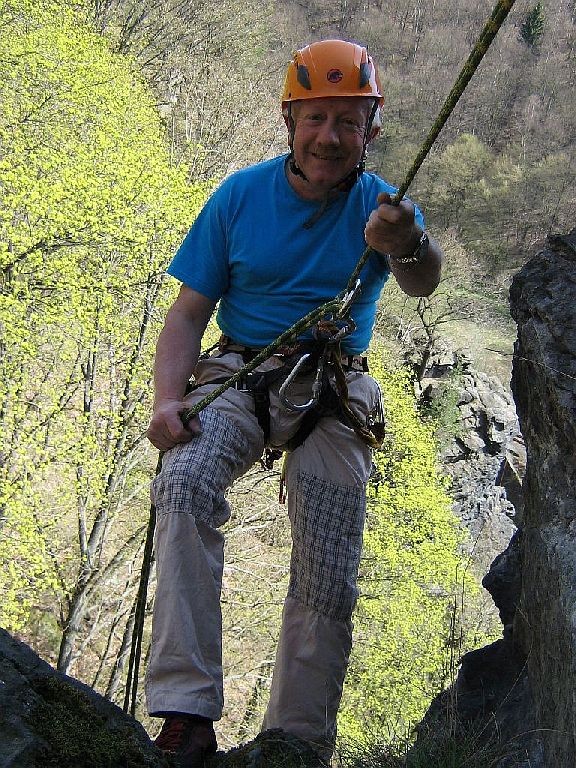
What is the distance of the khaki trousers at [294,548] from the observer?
2.40 metres

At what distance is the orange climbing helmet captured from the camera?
2881 mm

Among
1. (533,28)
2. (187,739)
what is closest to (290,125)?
(187,739)

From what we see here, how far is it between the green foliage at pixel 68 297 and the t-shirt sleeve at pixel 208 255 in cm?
940

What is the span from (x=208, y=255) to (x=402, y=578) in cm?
1540

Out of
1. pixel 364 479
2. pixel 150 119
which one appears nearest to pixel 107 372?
pixel 150 119

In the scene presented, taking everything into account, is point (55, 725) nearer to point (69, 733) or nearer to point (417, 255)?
point (69, 733)

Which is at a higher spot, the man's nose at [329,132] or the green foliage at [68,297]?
the green foliage at [68,297]

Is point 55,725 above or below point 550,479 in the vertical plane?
below

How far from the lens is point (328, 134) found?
2.87 meters

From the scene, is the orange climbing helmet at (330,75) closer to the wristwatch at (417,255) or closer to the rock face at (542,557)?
the wristwatch at (417,255)

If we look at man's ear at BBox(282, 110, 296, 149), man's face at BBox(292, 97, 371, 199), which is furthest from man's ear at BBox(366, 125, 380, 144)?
man's ear at BBox(282, 110, 296, 149)

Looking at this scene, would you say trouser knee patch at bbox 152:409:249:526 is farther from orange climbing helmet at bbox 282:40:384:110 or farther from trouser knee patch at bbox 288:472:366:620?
orange climbing helmet at bbox 282:40:384:110

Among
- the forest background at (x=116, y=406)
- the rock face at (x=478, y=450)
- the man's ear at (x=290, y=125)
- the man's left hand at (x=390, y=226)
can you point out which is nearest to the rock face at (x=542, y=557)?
the man's left hand at (x=390, y=226)

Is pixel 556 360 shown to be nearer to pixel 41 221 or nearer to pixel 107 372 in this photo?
pixel 41 221
